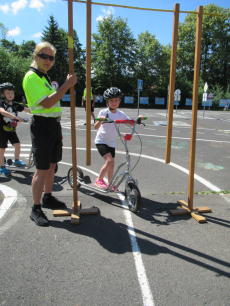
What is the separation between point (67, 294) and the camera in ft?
6.81

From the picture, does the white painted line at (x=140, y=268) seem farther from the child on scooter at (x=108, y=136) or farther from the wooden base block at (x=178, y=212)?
the child on scooter at (x=108, y=136)

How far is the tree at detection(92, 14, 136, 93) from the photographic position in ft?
151

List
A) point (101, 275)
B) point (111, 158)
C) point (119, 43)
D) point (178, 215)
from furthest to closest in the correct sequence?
point (119, 43) → point (111, 158) → point (178, 215) → point (101, 275)

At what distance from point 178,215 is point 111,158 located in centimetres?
136

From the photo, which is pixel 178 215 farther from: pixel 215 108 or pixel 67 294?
pixel 215 108

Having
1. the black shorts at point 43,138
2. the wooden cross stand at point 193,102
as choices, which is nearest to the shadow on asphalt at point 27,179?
the black shorts at point 43,138

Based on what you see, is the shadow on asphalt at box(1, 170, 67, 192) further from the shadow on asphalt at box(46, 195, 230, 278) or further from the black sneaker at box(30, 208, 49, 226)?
the shadow on asphalt at box(46, 195, 230, 278)

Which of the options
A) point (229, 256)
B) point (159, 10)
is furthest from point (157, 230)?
point (159, 10)

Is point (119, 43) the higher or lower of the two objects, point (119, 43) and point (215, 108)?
the higher

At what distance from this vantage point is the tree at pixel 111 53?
151 ft

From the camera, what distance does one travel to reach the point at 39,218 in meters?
3.26

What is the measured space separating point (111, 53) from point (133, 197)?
155 ft

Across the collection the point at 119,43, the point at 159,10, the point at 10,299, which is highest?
the point at 119,43

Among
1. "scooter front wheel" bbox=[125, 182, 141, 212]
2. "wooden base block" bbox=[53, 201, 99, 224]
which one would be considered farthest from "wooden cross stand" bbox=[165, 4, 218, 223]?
"wooden base block" bbox=[53, 201, 99, 224]
